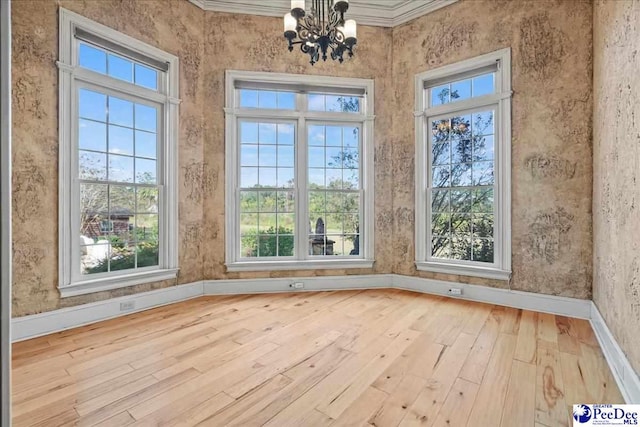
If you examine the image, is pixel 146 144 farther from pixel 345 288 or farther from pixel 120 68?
pixel 345 288

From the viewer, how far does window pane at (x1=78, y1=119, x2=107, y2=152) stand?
10.2ft

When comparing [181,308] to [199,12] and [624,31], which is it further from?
[624,31]

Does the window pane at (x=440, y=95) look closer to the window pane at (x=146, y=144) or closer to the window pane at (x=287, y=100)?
the window pane at (x=287, y=100)

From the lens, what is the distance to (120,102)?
340 cm

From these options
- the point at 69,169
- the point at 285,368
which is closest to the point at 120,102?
the point at 69,169

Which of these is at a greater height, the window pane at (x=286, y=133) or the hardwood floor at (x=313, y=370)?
the window pane at (x=286, y=133)

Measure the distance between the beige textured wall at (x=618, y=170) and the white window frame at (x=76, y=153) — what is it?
399 cm

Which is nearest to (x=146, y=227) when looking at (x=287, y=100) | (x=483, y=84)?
(x=287, y=100)

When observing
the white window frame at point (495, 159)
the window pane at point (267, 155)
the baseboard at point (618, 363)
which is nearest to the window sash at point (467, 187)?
the white window frame at point (495, 159)

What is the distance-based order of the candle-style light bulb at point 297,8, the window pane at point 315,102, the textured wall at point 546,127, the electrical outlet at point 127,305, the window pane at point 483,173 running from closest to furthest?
the candle-style light bulb at point 297,8, the textured wall at point 546,127, the electrical outlet at point 127,305, the window pane at point 483,173, the window pane at point 315,102

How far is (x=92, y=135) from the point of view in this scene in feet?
10.5

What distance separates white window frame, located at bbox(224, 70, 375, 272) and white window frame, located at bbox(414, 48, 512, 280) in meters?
0.62

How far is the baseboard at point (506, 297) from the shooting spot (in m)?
3.24

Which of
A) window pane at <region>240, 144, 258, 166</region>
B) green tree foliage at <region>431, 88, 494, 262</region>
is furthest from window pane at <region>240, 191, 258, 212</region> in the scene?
green tree foliage at <region>431, 88, 494, 262</region>
